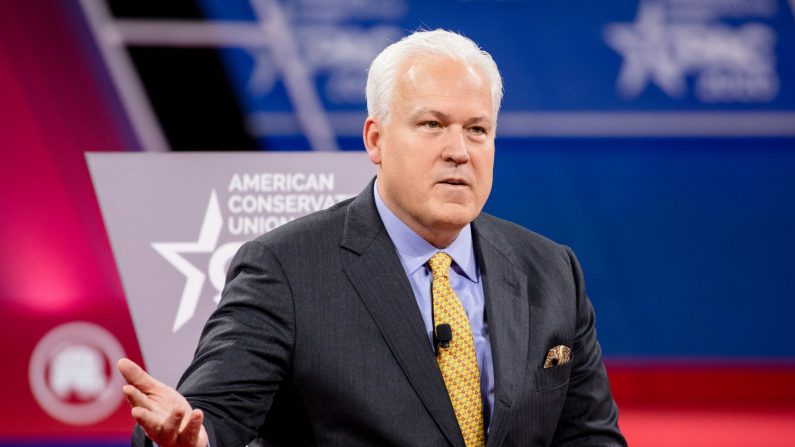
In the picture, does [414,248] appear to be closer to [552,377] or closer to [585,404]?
[552,377]

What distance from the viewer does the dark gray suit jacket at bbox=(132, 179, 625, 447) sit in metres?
1.59

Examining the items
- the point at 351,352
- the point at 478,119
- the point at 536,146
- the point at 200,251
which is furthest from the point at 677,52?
the point at 351,352

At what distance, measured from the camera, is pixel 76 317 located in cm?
337

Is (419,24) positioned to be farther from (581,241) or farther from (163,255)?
(163,255)

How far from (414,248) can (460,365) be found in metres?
0.24

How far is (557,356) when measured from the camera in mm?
1771

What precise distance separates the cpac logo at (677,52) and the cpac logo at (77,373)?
2.05 metres

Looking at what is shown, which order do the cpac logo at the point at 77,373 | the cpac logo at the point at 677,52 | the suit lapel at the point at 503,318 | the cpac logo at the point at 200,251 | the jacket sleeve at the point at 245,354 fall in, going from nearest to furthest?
1. the jacket sleeve at the point at 245,354
2. the suit lapel at the point at 503,318
3. the cpac logo at the point at 200,251
4. the cpac logo at the point at 77,373
5. the cpac logo at the point at 677,52

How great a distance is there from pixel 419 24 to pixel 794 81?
1.40 metres

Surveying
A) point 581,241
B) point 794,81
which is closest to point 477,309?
point 581,241

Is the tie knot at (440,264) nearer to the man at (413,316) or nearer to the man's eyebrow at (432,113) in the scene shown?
the man at (413,316)

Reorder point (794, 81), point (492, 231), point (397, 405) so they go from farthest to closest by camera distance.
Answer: point (794, 81) < point (492, 231) < point (397, 405)

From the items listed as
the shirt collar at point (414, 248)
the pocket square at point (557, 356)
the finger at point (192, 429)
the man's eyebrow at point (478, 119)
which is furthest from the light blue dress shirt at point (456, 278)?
the finger at point (192, 429)

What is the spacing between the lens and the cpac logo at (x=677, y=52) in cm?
351
